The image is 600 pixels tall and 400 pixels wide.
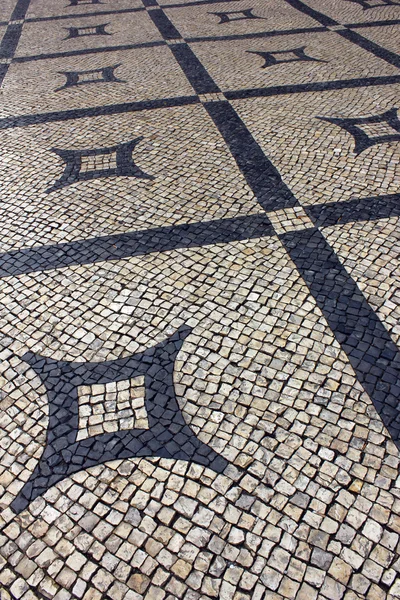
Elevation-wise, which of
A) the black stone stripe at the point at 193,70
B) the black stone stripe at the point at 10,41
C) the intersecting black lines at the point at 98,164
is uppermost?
the black stone stripe at the point at 10,41

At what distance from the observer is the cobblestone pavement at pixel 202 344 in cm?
286

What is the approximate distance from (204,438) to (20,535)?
47.9 inches

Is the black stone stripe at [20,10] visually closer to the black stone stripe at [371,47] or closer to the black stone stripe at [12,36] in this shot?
the black stone stripe at [12,36]

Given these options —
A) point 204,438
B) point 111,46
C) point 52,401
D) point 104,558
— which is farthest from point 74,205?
point 111,46

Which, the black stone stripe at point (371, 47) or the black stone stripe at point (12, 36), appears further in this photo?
the black stone stripe at point (12, 36)

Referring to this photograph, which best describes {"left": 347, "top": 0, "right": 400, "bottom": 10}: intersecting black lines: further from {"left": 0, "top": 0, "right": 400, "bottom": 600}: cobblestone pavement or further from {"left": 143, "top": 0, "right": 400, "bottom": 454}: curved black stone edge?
{"left": 143, "top": 0, "right": 400, "bottom": 454}: curved black stone edge

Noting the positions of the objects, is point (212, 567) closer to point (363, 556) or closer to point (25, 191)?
point (363, 556)

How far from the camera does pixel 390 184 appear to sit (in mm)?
5633

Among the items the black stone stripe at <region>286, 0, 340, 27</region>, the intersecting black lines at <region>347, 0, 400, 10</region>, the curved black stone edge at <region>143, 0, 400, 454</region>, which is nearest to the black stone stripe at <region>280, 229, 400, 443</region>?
the curved black stone edge at <region>143, 0, 400, 454</region>

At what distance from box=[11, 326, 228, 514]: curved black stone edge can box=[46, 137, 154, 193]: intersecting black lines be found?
9.45 feet

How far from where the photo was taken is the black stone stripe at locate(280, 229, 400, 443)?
3.55 m

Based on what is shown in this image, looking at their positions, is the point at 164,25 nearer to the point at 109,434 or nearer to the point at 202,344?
the point at 202,344

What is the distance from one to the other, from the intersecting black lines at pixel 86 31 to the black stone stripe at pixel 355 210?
820 centimetres

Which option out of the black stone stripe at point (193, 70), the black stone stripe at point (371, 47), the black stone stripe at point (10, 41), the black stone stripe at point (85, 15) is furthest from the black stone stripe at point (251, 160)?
the black stone stripe at point (85, 15)
